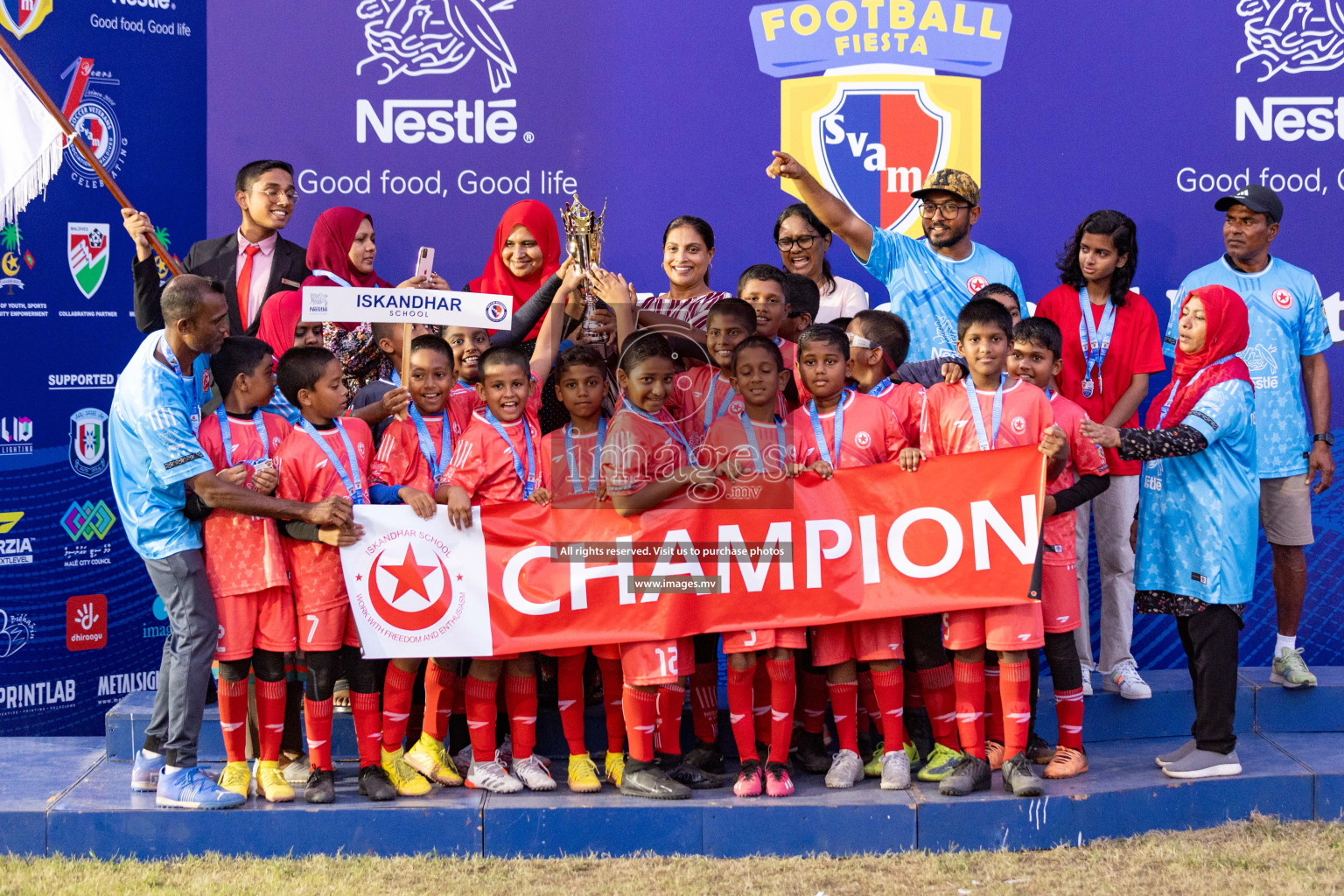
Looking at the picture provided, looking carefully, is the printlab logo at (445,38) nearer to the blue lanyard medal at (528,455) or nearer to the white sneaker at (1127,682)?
the blue lanyard medal at (528,455)

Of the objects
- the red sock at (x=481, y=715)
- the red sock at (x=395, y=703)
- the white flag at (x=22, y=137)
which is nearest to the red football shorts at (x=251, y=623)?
the red sock at (x=395, y=703)

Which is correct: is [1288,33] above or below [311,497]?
above

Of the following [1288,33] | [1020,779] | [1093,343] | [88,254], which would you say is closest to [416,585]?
[1020,779]

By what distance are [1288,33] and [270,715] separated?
5687 mm

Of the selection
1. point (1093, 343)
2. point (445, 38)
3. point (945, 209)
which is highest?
point (445, 38)

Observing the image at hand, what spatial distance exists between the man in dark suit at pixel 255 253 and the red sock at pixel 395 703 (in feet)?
5.84

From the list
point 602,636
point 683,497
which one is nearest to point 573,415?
point 683,497

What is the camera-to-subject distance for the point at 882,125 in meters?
6.11

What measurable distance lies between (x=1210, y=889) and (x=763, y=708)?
5.14 ft

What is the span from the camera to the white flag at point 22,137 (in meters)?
4.49

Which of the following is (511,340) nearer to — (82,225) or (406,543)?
(406,543)

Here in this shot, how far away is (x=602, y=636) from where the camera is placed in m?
4.34

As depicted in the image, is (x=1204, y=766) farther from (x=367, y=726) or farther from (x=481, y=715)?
(x=367, y=726)

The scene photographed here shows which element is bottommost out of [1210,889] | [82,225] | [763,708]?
[1210,889]
